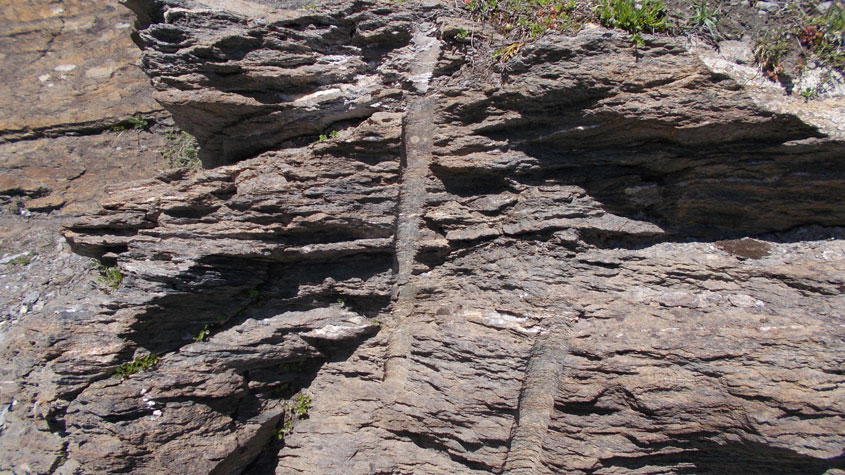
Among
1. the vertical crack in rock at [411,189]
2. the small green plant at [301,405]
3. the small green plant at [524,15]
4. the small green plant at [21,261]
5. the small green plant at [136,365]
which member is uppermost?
the small green plant at [524,15]

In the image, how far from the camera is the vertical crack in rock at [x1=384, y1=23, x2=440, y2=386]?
4.71m

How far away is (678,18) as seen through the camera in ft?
13.5

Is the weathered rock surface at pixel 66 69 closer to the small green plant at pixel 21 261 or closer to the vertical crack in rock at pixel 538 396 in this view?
the small green plant at pixel 21 261

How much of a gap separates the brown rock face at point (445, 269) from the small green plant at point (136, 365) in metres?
0.03

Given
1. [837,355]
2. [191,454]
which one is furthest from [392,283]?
[837,355]

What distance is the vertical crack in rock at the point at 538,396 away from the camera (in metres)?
4.57

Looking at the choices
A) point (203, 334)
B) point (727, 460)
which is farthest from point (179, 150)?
point (727, 460)

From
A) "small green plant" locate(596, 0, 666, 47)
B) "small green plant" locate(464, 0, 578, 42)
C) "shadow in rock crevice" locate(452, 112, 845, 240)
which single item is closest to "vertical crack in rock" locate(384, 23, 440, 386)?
"shadow in rock crevice" locate(452, 112, 845, 240)

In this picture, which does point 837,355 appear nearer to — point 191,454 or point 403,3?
→ point 403,3

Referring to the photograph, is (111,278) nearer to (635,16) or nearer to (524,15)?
(524,15)

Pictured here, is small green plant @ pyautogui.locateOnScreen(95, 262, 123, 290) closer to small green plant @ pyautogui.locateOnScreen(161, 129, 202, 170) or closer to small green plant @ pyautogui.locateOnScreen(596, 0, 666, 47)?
small green plant @ pyautogui.locateOnScreen(161, 129, 202, 170)

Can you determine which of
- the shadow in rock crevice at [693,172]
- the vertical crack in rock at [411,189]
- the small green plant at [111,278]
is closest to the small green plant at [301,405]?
the vertical crack in rock at [411,189]

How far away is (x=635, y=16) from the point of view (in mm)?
4043

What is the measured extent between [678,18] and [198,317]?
567 cm
